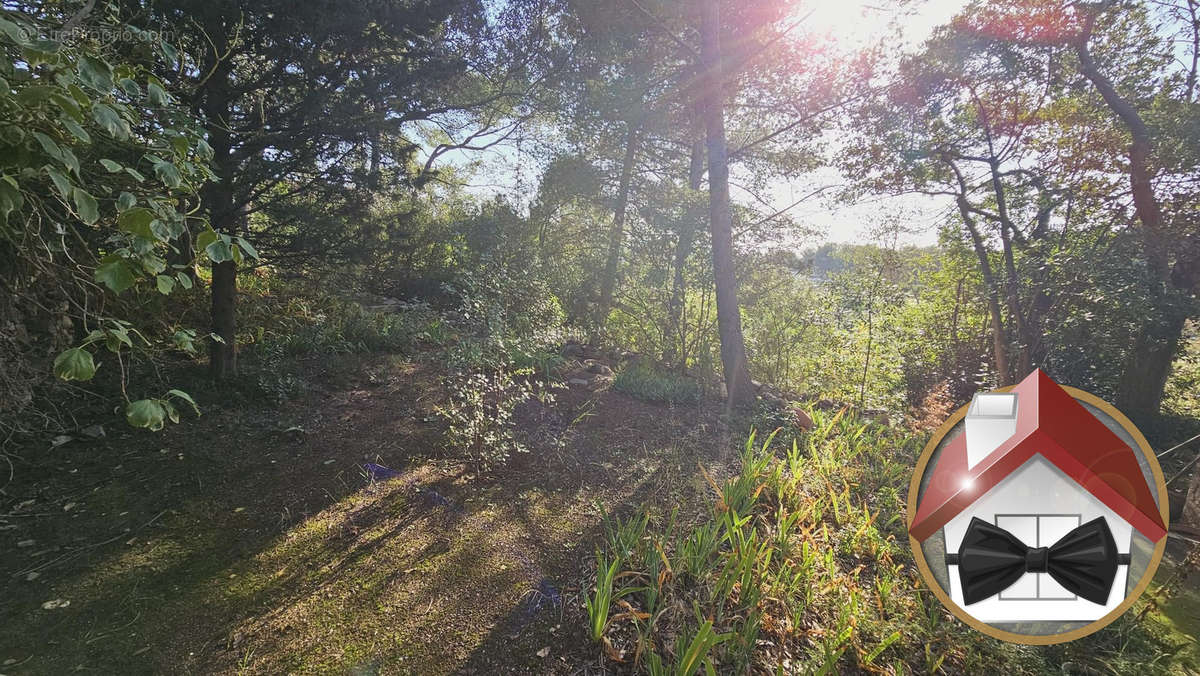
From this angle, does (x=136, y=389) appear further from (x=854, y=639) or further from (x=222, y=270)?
(x=854, y=639)

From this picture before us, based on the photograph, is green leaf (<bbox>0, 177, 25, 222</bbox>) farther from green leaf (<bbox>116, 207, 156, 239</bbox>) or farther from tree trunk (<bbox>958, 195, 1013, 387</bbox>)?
tree trunk (<bbox>958, 195, 1013, 387</bbox>)

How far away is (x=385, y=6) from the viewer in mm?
2613

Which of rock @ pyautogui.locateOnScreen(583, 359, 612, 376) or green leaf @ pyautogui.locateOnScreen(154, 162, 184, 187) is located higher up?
green leaf @ pyautogui.locateOnScreen(154, 162, 184, 187)

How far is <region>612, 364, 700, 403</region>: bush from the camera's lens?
4.31m

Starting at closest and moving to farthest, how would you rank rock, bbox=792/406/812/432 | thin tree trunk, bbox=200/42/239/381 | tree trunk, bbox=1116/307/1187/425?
thin tree trunk, bbox=200/42/239/381 → rock, bbox=792/406/812/432 → tree trunk, bbox=1116/307/1187/425

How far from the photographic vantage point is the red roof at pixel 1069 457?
30.5 inches

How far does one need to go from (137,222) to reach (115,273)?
0.32 feet

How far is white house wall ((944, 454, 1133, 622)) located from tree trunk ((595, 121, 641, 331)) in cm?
502

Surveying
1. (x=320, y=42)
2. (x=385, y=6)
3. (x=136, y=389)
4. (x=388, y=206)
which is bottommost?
(x=136, y=389)

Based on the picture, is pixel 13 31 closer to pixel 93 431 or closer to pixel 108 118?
pixel 108 118

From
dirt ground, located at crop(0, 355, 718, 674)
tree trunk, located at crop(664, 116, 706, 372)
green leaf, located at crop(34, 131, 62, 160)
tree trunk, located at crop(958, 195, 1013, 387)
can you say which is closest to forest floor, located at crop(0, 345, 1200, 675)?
dirt ground, located at crop(0, 355, 718, 674)

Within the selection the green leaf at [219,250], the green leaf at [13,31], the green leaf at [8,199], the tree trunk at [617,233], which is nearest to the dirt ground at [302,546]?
the green leaf at [219,250]

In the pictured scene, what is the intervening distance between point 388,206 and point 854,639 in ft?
16.8

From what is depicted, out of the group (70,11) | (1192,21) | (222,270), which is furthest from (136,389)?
(1192,21)
